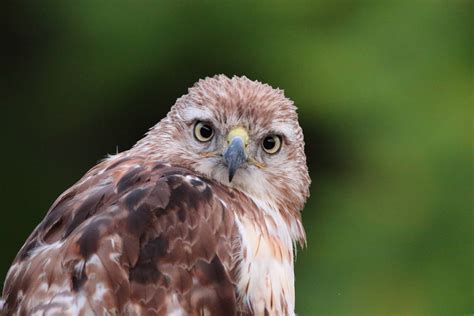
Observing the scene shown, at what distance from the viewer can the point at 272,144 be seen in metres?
4.41

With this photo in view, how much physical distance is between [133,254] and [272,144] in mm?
849

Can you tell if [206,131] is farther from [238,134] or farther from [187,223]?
[187,223]

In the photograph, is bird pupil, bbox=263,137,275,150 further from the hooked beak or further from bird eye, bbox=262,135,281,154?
the hooked beak

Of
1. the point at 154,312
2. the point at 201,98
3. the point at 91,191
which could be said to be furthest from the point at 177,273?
the point at 201,98

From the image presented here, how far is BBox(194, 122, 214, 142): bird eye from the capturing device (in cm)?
433

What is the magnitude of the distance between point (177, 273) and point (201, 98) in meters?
0.82

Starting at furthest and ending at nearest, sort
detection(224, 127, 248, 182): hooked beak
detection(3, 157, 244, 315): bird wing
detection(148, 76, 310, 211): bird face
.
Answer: detection(148, 76, 310, 211): bird face < detection(224, 127, 248, 182): hooked beak < detection(3, 157, 244, 315): bird wing

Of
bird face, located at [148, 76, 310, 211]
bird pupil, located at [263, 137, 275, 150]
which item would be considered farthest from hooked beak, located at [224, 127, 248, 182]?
bird pupil, located at [263, 137, 275, 150]

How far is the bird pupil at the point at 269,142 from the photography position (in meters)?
4.38

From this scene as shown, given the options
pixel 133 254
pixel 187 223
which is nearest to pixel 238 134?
pixel 187 223

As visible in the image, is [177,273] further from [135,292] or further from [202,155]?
[202,155]

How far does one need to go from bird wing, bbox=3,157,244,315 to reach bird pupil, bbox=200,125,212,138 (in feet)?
0.96

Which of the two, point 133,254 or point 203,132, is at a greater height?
point 203,132

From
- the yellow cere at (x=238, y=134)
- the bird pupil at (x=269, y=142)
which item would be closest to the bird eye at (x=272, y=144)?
the bird pupil at (x=269, y=142)
